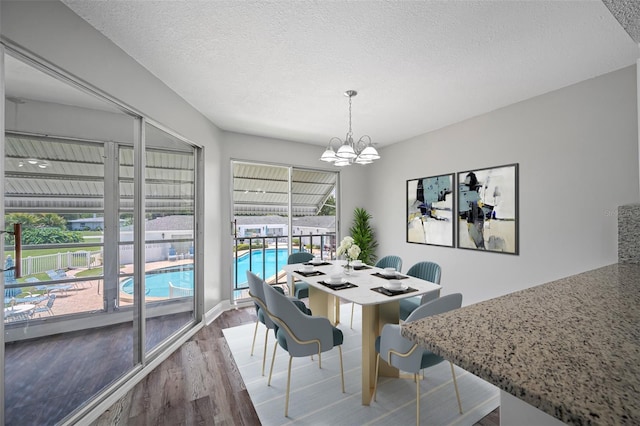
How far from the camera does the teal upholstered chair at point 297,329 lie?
1.97 metres

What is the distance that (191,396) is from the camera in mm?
2189

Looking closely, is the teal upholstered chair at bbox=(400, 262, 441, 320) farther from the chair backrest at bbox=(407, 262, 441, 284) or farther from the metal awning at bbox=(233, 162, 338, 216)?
the metal awning at bbox=(233, 162, 338, 216)

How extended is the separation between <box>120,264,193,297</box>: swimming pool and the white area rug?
1078 millimetres

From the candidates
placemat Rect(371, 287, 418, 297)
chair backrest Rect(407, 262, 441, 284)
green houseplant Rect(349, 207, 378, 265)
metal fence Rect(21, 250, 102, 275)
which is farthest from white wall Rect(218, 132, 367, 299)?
placemat Rect(371, 287, 418, 297)

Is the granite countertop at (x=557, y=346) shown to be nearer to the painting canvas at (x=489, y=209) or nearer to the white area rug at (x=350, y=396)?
the white area rug at (x=350, y=396)

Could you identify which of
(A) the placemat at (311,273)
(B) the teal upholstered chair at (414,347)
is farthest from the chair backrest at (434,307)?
(A) the placemat at (311,273)

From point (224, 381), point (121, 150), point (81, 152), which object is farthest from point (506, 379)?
point (121, 150)

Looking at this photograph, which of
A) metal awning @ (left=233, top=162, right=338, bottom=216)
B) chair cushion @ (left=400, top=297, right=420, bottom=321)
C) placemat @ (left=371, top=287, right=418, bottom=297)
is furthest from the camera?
metal awning @ (left=233, top=162, right=338, bottom=216)

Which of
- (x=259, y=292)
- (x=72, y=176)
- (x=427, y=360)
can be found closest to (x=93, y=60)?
(x=72, y=176)

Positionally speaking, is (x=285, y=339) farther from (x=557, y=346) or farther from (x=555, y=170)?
(x=555, y=170)

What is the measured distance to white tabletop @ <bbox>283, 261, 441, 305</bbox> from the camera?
217 cm

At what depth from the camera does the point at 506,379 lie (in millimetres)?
457

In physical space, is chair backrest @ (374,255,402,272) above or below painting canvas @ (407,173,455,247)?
below

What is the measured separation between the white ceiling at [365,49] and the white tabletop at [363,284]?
6.40 ft
